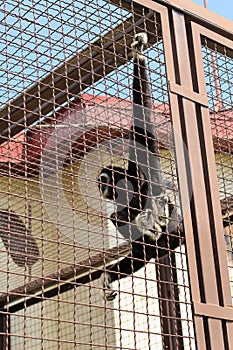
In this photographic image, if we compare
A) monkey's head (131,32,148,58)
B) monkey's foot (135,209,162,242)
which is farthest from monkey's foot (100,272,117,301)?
monkey's head (131,32,148,58)

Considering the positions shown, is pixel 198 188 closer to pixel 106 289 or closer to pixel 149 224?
pixel 149 224

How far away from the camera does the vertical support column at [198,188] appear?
4.29 ft

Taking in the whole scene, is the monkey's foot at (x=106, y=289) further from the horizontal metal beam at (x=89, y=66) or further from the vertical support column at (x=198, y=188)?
the horizontal metal beam at (x=89, y=66)

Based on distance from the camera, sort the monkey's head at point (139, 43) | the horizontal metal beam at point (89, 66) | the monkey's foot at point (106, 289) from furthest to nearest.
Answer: the monkey's head at point (139, 43) < the horizontal metal beam at point (89, 66) < the monkey's foot at point (106, 289)

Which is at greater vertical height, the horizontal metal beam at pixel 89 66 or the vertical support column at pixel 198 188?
the horizontal metal beam at pixel 89 66

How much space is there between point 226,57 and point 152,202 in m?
0.45

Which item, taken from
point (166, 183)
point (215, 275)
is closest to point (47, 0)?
point (166, 183)

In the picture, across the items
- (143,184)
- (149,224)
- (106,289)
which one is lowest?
(106,289)

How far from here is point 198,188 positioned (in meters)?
1.40

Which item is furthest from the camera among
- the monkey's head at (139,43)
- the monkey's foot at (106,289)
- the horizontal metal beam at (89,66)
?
the monkey's head at (139,43)

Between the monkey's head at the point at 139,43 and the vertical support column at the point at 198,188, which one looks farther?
the monkey's head at the point at 139,43

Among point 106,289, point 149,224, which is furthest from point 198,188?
point 106,289

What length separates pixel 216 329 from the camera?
1306mm

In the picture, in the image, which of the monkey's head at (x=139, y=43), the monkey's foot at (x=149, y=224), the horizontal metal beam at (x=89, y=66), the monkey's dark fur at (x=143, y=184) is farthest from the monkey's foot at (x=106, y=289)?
the monkey's head at (x=139, y=43)
